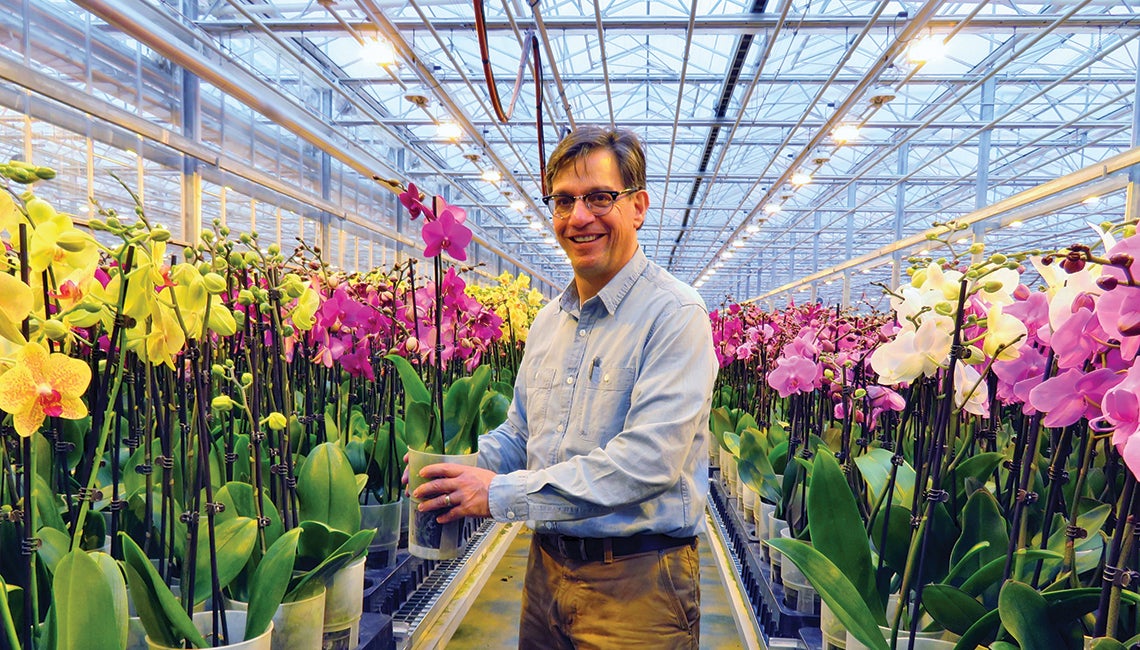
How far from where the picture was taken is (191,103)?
224 inches

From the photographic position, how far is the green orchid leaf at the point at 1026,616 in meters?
0.76

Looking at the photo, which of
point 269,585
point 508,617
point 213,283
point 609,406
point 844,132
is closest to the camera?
point 213,283

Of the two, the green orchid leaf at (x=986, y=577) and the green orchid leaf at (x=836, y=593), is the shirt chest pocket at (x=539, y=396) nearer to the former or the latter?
the green orchid leaf at (x=836, y=593)

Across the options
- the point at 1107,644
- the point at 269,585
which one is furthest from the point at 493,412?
the point at 1107,644

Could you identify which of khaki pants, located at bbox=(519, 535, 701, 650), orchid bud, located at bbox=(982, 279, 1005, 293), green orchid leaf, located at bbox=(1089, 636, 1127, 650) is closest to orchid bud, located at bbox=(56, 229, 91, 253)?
khaki pants, located at bbox=(519, 535, 701, 650)

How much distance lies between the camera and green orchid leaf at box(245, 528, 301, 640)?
2.90 feet

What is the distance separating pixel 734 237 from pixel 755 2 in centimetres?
970

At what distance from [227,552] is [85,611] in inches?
12.5

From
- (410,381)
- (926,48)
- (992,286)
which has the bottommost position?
(410,381)

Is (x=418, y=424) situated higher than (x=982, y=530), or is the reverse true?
(x=418, y=424)

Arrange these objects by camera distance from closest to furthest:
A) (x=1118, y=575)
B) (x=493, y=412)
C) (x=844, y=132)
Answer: (x=1118, y=575) → (x=493, y=412) → (x=844, y=132)

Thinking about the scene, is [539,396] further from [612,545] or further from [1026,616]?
[1026,616]

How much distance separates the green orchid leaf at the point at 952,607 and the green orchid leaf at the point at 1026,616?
12 cm

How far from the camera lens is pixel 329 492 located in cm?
120
